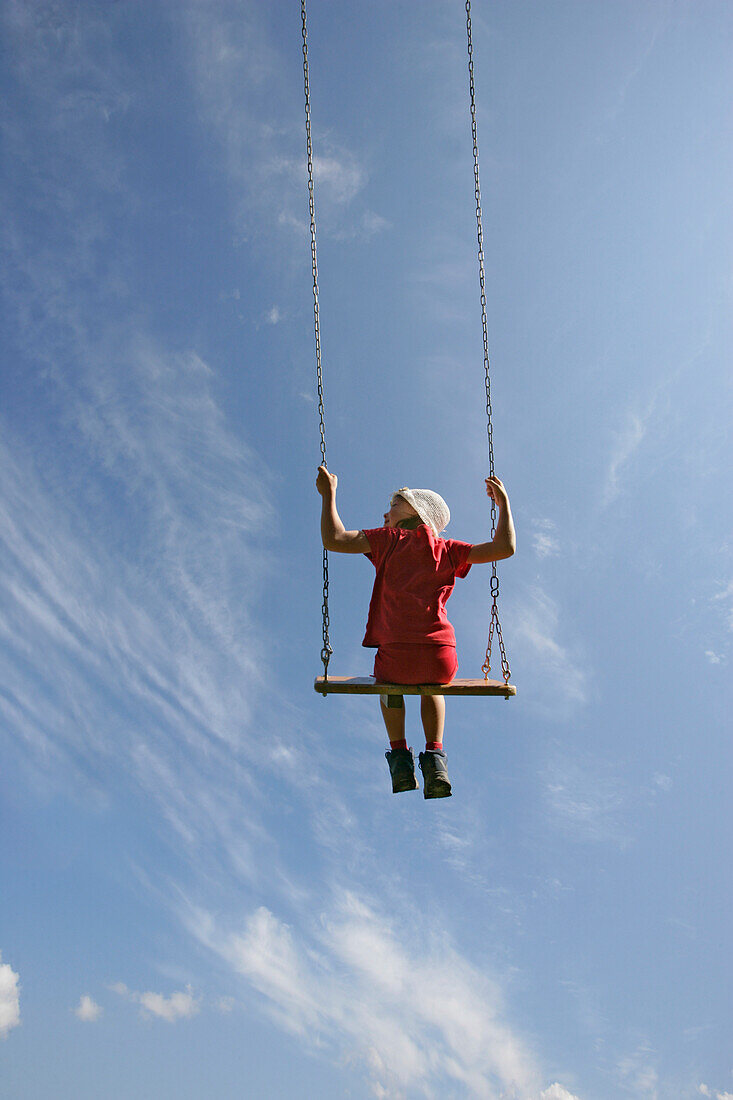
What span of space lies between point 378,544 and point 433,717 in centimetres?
122

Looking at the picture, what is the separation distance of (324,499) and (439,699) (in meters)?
1.58

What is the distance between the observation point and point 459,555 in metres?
6.21

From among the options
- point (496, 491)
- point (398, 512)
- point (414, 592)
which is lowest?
point (414, 592)

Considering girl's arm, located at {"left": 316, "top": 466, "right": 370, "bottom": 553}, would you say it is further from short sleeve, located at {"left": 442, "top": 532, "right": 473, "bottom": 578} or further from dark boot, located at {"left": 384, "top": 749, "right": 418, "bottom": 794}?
dark boot, located at {"left": 384, "top": 749, "right": 418, "bottom": 794}

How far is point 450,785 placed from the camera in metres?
5.80

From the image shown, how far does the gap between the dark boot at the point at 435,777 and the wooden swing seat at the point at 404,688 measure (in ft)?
1.45

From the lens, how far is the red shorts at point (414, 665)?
5.75 m

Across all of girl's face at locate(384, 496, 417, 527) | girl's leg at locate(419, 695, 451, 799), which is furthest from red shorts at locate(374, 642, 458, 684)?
girl's face at locate(384, 496, 417, 527)

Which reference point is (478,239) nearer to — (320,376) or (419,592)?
(320,376)

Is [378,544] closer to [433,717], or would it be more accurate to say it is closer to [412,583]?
[412,583]

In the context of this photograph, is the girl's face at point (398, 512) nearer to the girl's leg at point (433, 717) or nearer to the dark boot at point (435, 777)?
the girl's leg at point (433, 717)

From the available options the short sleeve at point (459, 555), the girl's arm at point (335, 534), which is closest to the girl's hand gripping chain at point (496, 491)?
the short sleeve at point (459, 555)

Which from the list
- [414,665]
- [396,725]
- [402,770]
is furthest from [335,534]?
[402,770]

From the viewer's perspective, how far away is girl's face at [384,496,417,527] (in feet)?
21.0
